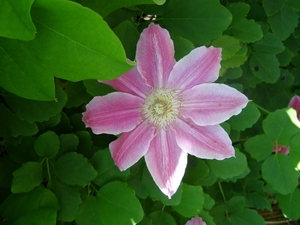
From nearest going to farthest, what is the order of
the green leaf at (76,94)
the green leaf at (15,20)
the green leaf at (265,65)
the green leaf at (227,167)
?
the green leaf at (15,20) → the green leaf at (76,94) → the green leaf at (227,167) → the green leaf at (265,65)

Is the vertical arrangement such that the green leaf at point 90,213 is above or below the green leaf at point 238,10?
below

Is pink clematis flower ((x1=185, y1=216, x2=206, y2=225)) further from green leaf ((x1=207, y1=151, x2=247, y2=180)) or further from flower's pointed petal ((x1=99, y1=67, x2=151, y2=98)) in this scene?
flower's pointed petal ((x1=99, y1=67, x2=151, y2=98))

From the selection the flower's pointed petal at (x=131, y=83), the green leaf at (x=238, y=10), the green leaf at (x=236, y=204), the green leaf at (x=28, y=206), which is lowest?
the green leaf at (x=236, y=204)

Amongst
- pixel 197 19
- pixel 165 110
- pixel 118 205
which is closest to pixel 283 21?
pixel 197 19

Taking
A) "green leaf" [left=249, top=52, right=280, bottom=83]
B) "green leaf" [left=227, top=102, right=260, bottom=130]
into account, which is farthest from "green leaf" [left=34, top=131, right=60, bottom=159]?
"green leaf" [left=249, top=52, right=280, bottom=83]

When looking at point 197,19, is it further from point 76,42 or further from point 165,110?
point 76,42

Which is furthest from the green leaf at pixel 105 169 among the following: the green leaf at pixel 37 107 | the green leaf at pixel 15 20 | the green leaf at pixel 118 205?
the green leaf at pixel 15 20

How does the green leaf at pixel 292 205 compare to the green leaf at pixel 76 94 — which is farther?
the green leaf at pixel 292 205

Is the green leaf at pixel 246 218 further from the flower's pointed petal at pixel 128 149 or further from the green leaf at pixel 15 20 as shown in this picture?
the green leaf at pixel 15 20
